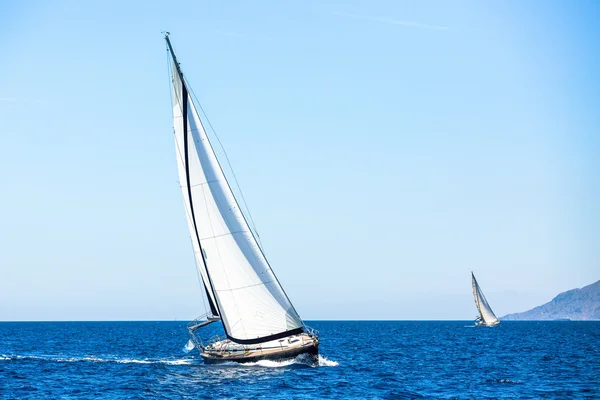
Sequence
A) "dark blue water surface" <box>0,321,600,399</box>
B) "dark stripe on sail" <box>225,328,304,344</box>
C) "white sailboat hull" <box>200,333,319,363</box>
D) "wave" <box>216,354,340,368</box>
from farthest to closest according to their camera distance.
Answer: "dark stripe on sail" <box>225,328,304,344</box> < "wave" <box>216,354,340,368</box> < "white sailboat hull" <box>200,333,319,363</box> < "dark blue water surface" <box>0,321,600,399</box>

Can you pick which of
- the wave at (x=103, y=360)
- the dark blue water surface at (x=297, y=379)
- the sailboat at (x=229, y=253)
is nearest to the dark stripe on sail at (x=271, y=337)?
the sailboat at (x=229, y=253)

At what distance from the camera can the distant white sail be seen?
50.2m

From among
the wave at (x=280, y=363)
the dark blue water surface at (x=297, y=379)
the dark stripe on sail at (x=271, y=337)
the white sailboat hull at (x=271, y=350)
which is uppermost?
the dark stripe on sail at (x=271, y=337)

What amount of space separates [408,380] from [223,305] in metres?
14.4

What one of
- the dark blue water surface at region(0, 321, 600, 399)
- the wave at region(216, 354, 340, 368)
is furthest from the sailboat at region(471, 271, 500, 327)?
the wave at region(216, 354, 340, 368)

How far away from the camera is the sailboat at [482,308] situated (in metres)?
159

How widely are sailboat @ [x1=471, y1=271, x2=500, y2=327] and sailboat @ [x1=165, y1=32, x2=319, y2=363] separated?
115186 millimetres

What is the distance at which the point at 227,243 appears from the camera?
165 ft

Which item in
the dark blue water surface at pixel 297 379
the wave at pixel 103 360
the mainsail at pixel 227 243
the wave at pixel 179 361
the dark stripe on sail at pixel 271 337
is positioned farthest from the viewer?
the wave at pixel 103 360

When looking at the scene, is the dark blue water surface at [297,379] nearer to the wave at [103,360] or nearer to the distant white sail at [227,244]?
the wave at [103,360]

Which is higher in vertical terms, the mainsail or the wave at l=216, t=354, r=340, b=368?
the mainsail

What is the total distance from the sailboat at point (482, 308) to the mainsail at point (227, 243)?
379 ft

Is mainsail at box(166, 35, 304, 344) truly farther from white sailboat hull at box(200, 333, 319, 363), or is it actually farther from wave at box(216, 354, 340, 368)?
wave at box(216, 354, 340, 368)

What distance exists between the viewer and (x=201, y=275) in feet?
178
